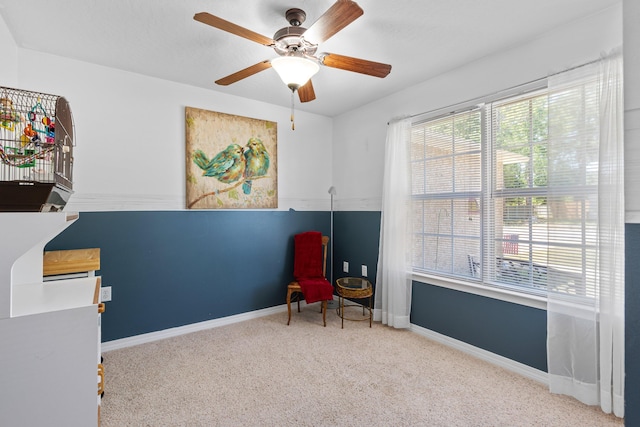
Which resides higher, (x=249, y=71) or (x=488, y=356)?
(x=249, y=71)

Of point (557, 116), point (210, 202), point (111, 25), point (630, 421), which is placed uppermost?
point (111, 25)

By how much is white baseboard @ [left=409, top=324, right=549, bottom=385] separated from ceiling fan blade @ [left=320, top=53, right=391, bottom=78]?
245cm

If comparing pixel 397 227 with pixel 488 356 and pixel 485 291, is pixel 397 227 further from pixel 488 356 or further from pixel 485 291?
pixel 488 356

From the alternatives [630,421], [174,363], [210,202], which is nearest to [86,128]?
[210,202]

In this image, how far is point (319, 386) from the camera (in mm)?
2262

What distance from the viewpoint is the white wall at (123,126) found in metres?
2.64

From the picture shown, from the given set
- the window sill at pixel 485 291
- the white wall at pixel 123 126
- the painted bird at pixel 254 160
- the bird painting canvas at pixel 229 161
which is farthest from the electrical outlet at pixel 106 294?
the window sill at pixel 485 291

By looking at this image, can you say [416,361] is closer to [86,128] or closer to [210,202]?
[210,202]

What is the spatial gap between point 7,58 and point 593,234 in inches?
166

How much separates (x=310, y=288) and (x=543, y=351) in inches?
82.8

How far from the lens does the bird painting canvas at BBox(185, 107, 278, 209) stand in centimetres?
324

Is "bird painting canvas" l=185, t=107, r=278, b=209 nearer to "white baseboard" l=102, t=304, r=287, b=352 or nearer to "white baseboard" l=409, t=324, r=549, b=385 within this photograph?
"white baseboard" l=102, t=304, r=287, b=352

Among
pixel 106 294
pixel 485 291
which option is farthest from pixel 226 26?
pixel 485 291

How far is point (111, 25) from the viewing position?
2154 millimetres
